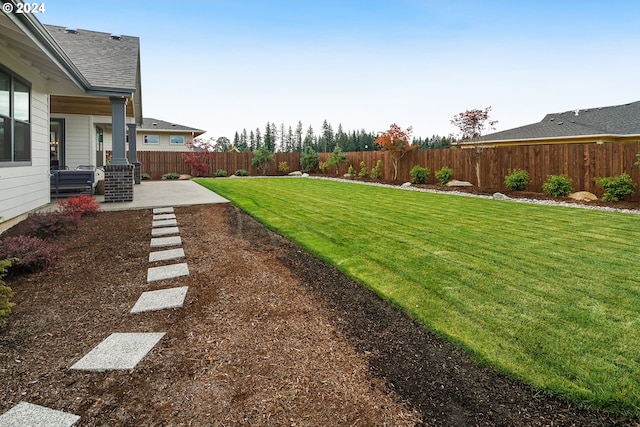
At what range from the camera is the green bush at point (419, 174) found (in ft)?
47.7

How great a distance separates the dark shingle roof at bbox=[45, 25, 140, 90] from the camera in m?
8.62

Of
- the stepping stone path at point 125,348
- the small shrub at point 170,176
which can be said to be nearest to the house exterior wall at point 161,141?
the small shrub at point 170,176

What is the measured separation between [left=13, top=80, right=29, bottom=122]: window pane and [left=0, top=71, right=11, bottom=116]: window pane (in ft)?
1.02

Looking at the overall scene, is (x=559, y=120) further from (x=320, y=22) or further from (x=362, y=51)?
(x=320, y=22)

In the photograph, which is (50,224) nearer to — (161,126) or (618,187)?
(618,187)

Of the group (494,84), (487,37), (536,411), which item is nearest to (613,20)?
(487,37)

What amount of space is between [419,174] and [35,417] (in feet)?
46.8

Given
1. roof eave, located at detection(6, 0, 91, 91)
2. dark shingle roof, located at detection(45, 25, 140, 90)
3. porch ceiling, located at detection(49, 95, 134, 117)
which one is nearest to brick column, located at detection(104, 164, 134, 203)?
dark shingle roof, located at detection(45, 25, 140, 90)

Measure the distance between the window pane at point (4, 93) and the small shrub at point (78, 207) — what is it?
1.68 meters

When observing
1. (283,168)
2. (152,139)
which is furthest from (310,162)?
(152,139)

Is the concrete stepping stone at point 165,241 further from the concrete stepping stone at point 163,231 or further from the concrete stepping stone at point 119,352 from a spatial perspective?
the concrete stepping stone at point 119,352

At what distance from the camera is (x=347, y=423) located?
1.64 m

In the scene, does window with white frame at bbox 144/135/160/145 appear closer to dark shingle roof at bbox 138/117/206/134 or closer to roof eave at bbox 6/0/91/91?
dark shingle roof at bbox 138/117/206/134

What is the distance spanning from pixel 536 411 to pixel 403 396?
63 cm
